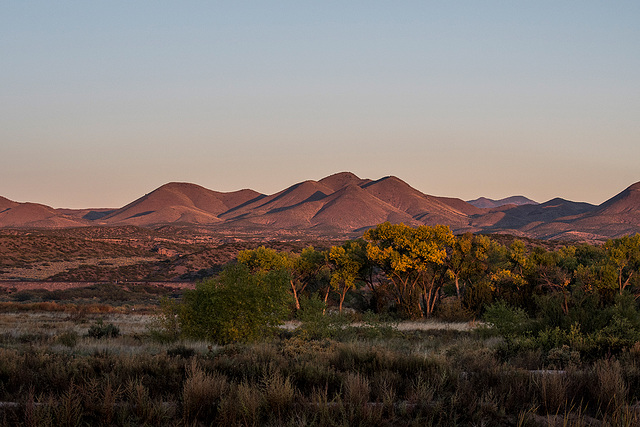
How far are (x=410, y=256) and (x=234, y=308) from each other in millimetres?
17405

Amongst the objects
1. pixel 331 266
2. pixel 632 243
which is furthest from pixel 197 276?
pixel 632 243

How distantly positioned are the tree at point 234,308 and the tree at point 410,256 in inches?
597

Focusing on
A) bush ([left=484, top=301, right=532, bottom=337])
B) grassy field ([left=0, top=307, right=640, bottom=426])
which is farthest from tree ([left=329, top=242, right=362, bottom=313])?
grassy field ([left=0, top=307, right=640, bottom=426])

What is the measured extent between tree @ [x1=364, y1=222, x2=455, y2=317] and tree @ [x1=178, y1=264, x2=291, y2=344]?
1517 cm

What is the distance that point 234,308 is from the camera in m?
16.4

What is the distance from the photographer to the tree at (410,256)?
3134 centimetres

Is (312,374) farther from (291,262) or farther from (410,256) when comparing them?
(291,262)

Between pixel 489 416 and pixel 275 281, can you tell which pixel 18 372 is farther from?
pixel 275 281

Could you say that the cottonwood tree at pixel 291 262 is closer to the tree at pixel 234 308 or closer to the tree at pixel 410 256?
the tree at pixel 410 256

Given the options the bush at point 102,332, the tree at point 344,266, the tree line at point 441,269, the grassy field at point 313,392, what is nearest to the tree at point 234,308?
the bush at point 102,332

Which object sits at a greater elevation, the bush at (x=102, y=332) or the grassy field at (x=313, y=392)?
the grassy field at (x=313, y=392)

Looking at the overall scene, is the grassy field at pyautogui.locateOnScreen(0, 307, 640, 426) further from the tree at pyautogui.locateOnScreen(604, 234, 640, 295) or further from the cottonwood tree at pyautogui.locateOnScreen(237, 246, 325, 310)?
the cottonwood tree at pyautogui.locateOnScreen(237, 246, 325, 310)

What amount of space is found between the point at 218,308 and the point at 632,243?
25.6 m

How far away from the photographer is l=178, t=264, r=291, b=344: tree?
16250 millimetres
